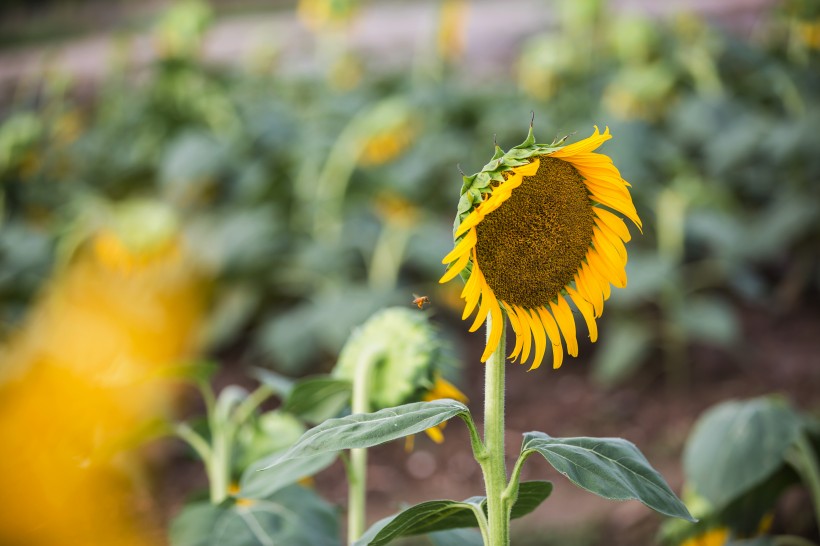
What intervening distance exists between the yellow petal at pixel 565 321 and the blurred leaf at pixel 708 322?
4.91 ft

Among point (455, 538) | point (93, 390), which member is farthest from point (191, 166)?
point (455, 538)

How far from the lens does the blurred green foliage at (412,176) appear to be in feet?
7.45

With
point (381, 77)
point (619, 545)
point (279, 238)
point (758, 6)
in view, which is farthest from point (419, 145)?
point (758, 6)

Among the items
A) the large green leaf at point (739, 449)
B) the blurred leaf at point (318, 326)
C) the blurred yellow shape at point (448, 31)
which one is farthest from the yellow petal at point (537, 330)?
the blurred yellow shape at point (448, 31)

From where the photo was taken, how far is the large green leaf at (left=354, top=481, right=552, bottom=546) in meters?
0.64

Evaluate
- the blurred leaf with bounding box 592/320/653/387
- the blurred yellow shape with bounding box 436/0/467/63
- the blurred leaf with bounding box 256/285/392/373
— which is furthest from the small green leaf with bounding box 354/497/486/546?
the blurred yellow shape with bounding box 436/0/467/63

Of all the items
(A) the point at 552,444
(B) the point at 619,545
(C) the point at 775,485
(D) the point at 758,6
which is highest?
(D) the point at 758,6

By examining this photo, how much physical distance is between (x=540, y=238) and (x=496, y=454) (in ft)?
0.53

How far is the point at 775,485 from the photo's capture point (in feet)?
3.82

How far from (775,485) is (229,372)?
153 cm

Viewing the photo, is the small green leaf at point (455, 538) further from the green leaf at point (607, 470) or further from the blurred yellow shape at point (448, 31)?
the blurred yellow shape at point (448, 31)

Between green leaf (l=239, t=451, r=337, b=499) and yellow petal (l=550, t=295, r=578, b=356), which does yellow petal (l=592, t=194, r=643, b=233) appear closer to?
yellow petal (l=550, t=295, r=578, b=356)

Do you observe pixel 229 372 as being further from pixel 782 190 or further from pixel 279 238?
pixel 782 190

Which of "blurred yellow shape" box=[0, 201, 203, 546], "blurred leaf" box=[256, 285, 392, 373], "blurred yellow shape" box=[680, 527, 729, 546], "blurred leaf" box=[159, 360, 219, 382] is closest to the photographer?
"blurred leaf" box=[159, 360, 219, 382]
